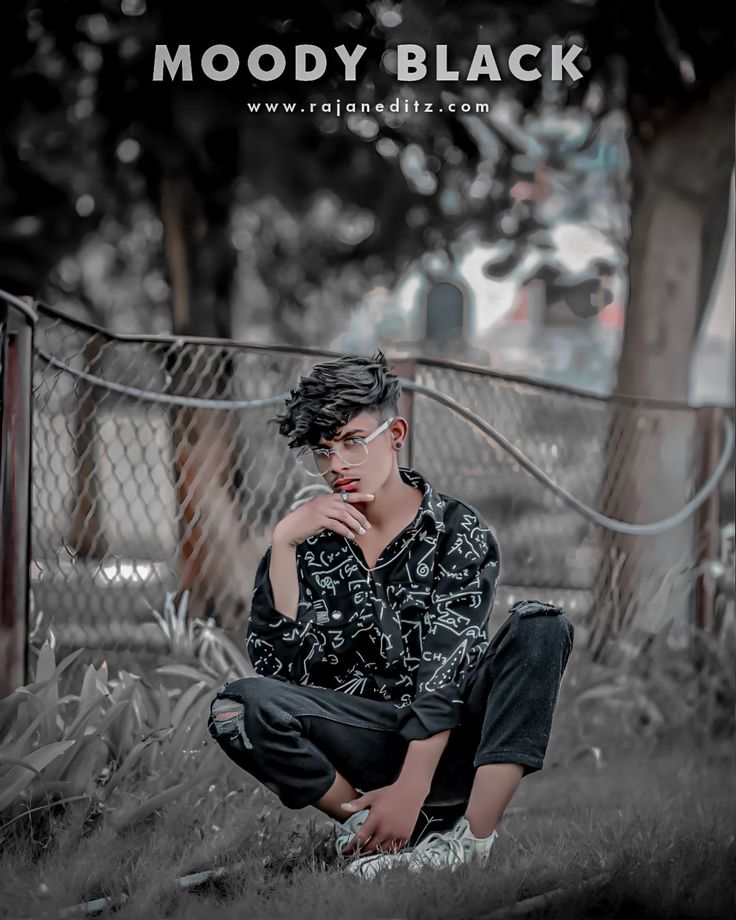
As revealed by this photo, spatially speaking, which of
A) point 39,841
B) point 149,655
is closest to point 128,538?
point 149,655

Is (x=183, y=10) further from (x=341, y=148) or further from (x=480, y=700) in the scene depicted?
(x=480, y=700)

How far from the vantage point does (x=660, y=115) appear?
237cm

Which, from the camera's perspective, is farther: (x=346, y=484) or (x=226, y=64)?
(x=226, y=64)

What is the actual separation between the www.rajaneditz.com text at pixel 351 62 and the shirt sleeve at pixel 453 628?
0.90 metres

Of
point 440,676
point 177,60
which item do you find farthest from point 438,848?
point 177,60

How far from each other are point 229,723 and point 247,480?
97cm

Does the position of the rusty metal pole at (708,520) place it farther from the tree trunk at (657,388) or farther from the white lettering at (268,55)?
the white lettering at (268,55)

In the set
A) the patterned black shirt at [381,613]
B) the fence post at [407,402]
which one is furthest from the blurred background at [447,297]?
the patterned black shirt at [381,613]

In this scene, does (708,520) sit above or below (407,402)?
below

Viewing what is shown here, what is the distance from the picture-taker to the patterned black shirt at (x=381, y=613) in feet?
5.99

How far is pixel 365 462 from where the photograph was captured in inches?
73.3

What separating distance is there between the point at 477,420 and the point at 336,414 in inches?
23.0

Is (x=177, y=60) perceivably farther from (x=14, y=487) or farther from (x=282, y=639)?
(x=282, y=639)

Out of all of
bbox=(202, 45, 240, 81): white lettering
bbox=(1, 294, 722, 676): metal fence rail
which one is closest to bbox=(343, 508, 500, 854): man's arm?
bbox=(1, 294, 722, 676): metal fence rail
